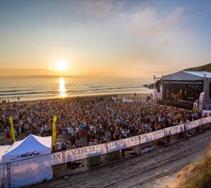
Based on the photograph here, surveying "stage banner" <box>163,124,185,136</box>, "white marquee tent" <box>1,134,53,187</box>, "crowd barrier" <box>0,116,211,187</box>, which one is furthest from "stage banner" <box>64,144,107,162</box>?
"stage banner" <box>163,124,185,136</box>

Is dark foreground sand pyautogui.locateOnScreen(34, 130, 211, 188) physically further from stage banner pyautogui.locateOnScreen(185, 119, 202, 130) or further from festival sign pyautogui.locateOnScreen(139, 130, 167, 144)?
stage banner pyautogui.locateOnScreen(185, 119, 202, 130)

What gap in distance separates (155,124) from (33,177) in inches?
534

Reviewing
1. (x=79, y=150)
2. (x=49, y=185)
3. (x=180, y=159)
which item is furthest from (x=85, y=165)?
Answer: (x=180, y=159)

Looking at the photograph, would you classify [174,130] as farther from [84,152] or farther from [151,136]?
[84,152]

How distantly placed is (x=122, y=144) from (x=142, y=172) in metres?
3.01

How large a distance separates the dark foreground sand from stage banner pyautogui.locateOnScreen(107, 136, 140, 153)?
0.95 meters

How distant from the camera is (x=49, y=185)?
12.3 meters

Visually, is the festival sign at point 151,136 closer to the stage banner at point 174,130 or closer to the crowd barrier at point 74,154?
the crowd barrier at point 74,154

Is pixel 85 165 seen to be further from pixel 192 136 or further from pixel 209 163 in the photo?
pixel 192 136

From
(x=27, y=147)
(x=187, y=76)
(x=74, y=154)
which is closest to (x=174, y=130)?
(x=74, y=154)

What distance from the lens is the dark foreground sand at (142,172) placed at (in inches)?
474

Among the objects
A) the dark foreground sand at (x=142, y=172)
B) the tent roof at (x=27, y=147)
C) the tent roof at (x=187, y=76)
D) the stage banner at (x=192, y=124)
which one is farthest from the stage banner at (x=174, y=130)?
the tent roof at (x=187, y=76)

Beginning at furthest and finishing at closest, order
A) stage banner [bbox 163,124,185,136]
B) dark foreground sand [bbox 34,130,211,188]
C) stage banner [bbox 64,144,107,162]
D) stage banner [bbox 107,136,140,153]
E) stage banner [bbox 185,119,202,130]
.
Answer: stage banner [bbox 185,119,202,130] < stage banner [bbox 163,124,185,136] < stage banner [bbox 107,136,140,153] < stage banner [bbox 64,144,107,162] < dark foreground sand [bbox 34,130,211,188]

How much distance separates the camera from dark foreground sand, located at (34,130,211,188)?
12.0 m
